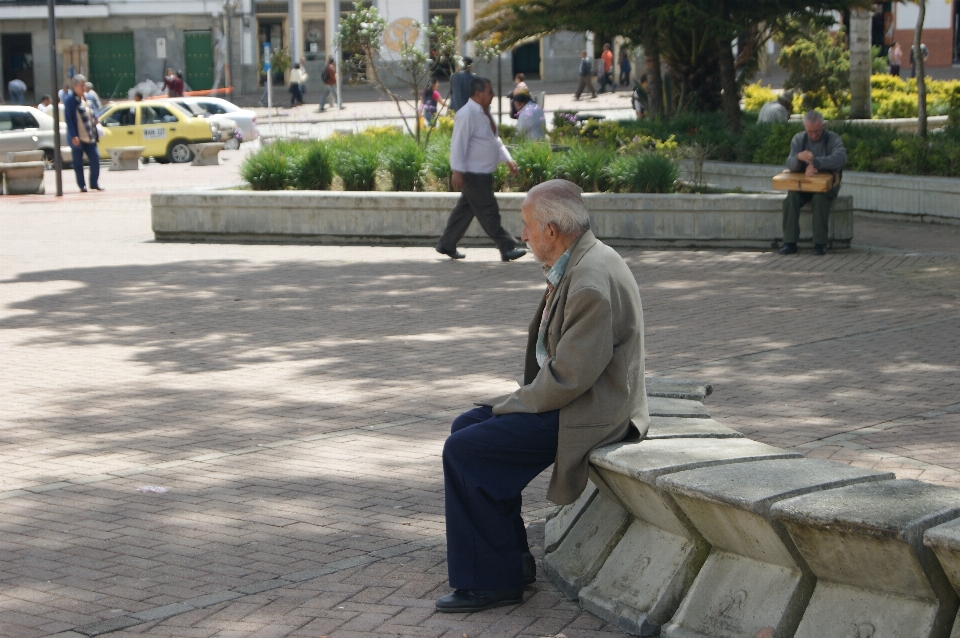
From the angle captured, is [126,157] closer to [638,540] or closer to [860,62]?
[860,62]

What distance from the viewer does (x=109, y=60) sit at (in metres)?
48.8

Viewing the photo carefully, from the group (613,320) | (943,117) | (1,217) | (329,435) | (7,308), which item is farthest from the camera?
(943,117)

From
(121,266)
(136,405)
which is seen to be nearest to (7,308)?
(121,266)

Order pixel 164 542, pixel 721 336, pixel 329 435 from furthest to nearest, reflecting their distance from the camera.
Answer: pixel 721 336, pixel 329 435, pixel 164 542

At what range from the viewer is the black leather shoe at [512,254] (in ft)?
41.8

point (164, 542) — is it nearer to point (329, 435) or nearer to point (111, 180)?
point (329, 435)

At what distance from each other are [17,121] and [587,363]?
86.1 feet

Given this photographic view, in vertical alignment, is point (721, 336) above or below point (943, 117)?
below

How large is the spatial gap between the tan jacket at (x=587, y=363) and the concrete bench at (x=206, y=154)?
2375 cm

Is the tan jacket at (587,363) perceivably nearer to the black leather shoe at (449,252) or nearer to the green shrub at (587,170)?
the black leather shoe at (449,252)

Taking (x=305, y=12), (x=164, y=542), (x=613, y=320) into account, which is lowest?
(x=164, y=542)

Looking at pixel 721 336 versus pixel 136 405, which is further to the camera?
pixel 721 336

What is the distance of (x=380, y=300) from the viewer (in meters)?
10.9

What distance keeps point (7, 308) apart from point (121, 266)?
2.48 m
